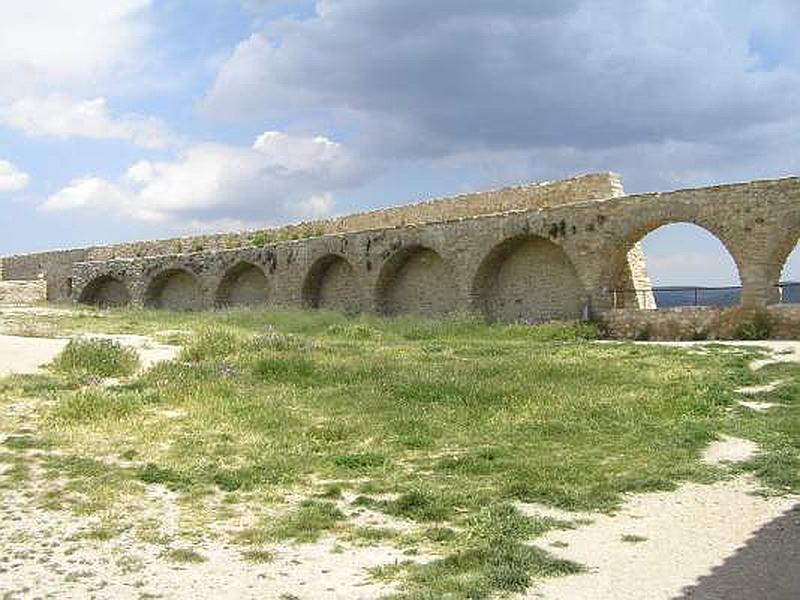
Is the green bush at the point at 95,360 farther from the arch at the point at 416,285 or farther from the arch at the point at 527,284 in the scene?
the arch at the point at 416,285

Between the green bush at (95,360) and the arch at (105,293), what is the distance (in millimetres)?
A: 21493

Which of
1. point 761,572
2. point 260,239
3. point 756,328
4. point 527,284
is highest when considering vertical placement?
point 260,239

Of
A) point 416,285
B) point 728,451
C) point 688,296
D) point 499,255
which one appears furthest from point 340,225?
point 728,451

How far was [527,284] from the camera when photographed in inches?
873

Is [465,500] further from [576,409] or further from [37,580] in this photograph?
[576,409]

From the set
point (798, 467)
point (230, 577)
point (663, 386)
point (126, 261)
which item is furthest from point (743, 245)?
point (126, 261)

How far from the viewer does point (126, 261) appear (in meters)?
33.5

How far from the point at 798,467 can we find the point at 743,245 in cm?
1146

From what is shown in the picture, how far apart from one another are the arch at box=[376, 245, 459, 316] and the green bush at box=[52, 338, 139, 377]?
38.2 ft

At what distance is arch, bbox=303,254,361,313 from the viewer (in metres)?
26.6

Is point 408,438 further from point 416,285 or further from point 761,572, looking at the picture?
point 416,285

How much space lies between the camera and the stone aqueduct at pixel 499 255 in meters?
17.5

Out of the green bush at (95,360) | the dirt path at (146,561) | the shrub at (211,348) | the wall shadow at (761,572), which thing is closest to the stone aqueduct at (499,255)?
the shrub at (211,348)

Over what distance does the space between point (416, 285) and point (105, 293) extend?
16534 millimetres
